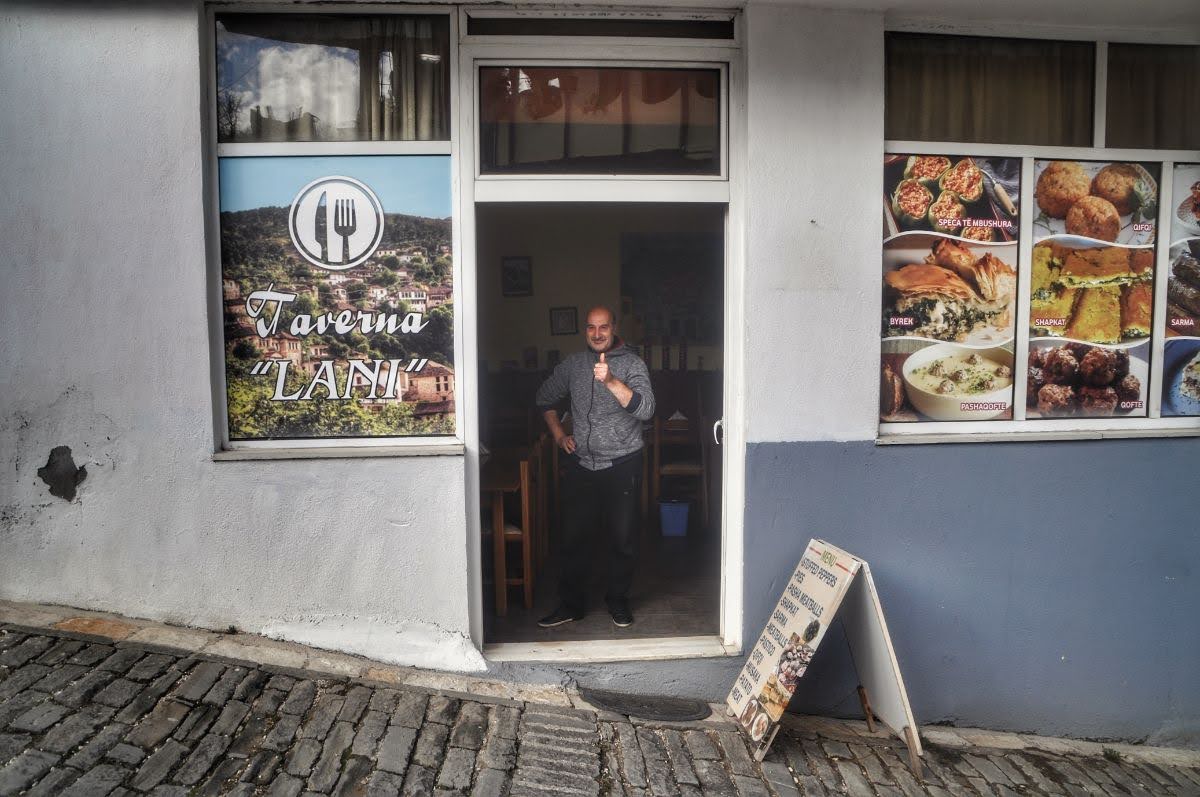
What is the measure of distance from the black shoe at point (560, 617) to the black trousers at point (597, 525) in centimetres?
3

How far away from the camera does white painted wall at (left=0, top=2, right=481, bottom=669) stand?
13.0ft

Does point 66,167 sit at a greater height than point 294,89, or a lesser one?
lesser

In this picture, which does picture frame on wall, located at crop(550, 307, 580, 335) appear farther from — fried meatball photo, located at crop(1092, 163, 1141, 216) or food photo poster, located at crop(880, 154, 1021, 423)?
fried meatball photo, located at crop(1092, 163, 1141, 216)

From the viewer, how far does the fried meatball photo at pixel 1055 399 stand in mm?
4516

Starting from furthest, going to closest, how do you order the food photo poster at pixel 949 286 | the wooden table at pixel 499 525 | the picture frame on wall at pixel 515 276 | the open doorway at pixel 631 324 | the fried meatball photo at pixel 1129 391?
1. the picture frame on wall at pixel 515 276
2. the open doorway at pixel 631 324
3. the wooden table at pixel 499 525
4. the fried meatball photo at pixel 1129 391
5. the food photo poster at pixel 949 286

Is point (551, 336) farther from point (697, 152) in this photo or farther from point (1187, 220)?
point (1187, 220)

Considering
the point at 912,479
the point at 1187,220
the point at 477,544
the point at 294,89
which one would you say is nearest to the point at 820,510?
the point at 912,479

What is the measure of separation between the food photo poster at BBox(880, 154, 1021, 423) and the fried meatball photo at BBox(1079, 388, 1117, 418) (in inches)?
17.3

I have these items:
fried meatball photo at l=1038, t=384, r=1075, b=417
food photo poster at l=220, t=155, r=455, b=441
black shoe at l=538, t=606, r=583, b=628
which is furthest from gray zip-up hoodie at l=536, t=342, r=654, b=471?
fried meatball photo at l=1038, t=384, r=1075, b=417

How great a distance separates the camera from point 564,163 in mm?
4262

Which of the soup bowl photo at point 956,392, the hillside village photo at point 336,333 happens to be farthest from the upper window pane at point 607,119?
the soup bowl photo at point 956,392

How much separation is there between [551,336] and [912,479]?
5.08 m

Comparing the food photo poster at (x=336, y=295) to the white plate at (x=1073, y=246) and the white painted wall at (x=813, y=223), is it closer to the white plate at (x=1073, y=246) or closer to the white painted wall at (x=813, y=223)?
the white painted wall at (x=813, y=223)

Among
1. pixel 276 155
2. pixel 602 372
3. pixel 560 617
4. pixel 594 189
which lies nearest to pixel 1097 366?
pixel 602 372
